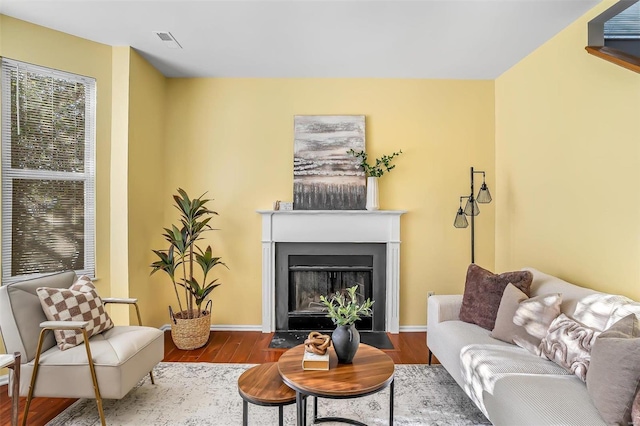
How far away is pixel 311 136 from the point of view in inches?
150

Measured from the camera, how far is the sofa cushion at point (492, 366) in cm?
188

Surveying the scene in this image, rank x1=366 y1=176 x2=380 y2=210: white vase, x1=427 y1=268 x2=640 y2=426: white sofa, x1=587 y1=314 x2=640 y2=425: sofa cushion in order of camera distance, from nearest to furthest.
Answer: x1=587 y1=314 x2=640 y2=425: sofa cushion < x1=427 y1=268 x2=640 y2=426: white sofa < x1=366 y1=176 x2=380 y2=210: white vase

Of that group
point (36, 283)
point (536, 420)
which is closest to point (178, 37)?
point (36, 283)

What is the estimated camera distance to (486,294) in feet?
8.42

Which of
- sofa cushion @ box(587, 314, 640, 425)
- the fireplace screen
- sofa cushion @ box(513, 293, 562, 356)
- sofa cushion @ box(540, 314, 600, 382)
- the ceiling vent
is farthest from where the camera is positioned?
the fireplace screen

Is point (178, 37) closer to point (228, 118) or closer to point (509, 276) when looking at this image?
point (228, 118)

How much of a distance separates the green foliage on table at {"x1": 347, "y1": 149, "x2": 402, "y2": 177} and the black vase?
213 centimetres

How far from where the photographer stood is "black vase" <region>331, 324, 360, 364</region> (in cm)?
194

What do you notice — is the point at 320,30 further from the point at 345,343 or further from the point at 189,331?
the point at 189,331

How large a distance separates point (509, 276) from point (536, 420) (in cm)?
124

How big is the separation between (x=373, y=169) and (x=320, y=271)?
1301 millimetres

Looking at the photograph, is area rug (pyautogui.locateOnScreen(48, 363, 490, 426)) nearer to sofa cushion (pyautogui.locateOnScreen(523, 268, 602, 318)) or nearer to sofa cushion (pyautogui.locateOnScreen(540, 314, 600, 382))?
sofa cushion (pyautogui.locateOnScreen(540, 314, 600, 382))

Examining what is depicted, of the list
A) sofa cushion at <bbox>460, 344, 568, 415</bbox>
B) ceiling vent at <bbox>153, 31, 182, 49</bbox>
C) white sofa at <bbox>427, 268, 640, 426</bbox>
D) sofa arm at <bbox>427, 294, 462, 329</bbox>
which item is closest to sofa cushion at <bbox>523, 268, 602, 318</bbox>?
white sofa at <bbox>427, 268, 640, 426</bbox>

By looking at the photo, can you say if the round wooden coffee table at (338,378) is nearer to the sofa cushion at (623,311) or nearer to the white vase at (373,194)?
the sofa cushion at (623,311)
